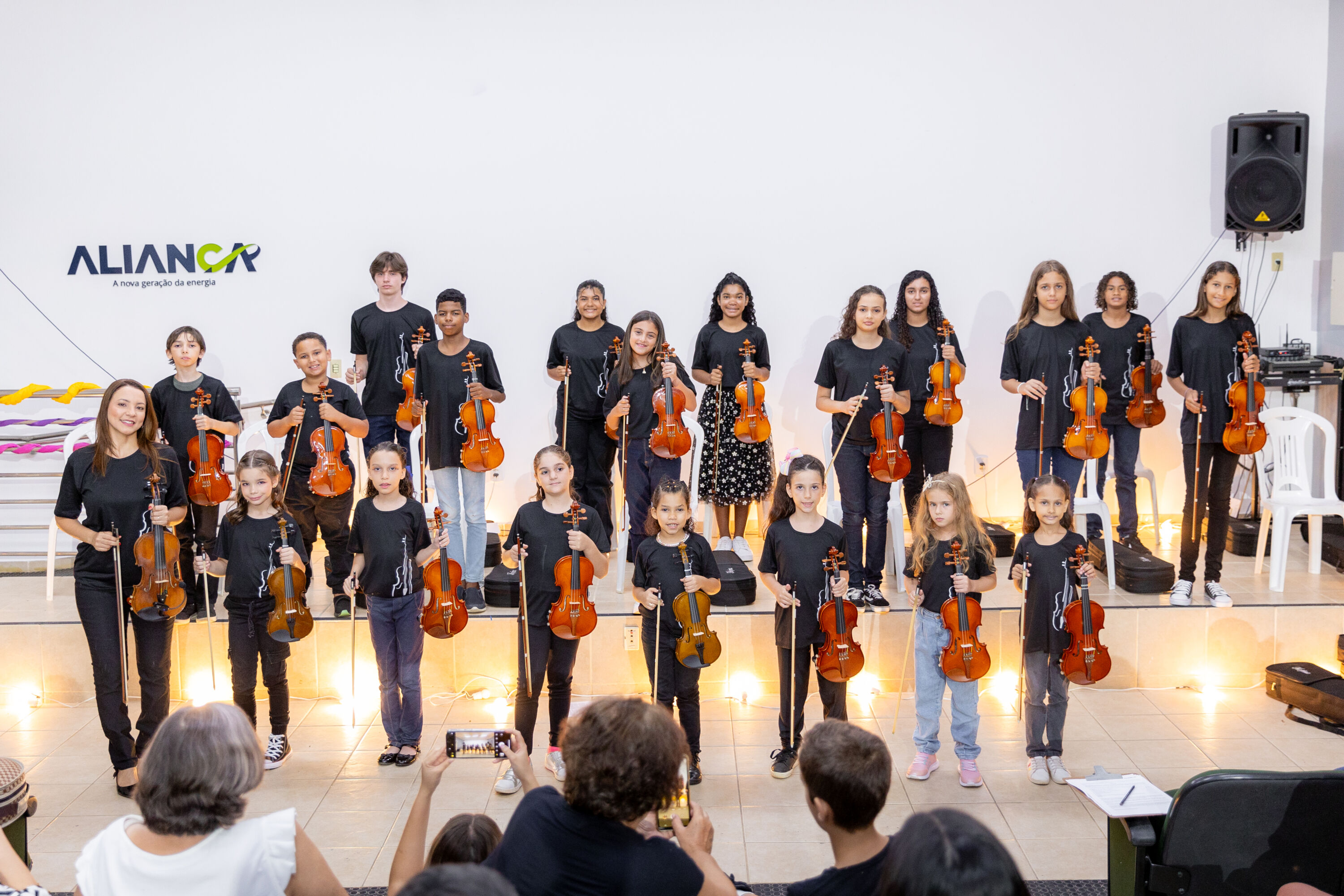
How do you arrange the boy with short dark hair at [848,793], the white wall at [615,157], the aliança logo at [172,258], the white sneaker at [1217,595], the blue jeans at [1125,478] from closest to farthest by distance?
1. the boy with short dark hair at [848,793]
2. the white sneaker at [1217,595]
3. the blue jeans at [1125,478]
4. the white wall at [615,157]
5. the aliança logo at [172,258]

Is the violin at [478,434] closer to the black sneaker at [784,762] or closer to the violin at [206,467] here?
the violin at [206,467]

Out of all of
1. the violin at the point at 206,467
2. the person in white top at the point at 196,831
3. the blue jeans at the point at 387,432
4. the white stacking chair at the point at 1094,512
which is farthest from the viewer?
the white stacking chair at the point at 1094,512

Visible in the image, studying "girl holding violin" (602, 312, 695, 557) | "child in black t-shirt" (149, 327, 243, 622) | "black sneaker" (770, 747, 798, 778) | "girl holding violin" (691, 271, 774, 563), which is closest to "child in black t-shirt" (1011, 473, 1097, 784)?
"black sneaker" (770, 747, 798, 778)

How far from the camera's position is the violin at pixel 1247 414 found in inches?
195

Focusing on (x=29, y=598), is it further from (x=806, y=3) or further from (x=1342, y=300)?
(x=1342, y=300)

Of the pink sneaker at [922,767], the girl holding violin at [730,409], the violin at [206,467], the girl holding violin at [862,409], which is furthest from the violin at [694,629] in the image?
the violin at [206,467]

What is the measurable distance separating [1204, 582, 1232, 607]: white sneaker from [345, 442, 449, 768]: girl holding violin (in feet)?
11.4

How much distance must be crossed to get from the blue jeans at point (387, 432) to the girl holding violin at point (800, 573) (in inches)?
77.8

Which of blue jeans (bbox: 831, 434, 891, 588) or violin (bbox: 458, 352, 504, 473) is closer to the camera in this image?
violin (bbox: 458, 352, 504, 473)

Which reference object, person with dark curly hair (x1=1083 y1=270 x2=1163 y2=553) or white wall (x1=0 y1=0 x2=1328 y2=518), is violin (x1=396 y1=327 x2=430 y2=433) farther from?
→ person with dark curly hair (x1=1083 y1=270 x2=1163 y2=553)

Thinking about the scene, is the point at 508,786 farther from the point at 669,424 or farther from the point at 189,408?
the point at 189,408

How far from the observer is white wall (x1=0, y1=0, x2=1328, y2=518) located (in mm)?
6348

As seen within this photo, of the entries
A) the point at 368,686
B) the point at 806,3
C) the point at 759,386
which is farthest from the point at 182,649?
the point at 806,3

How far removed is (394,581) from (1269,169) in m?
5.23
